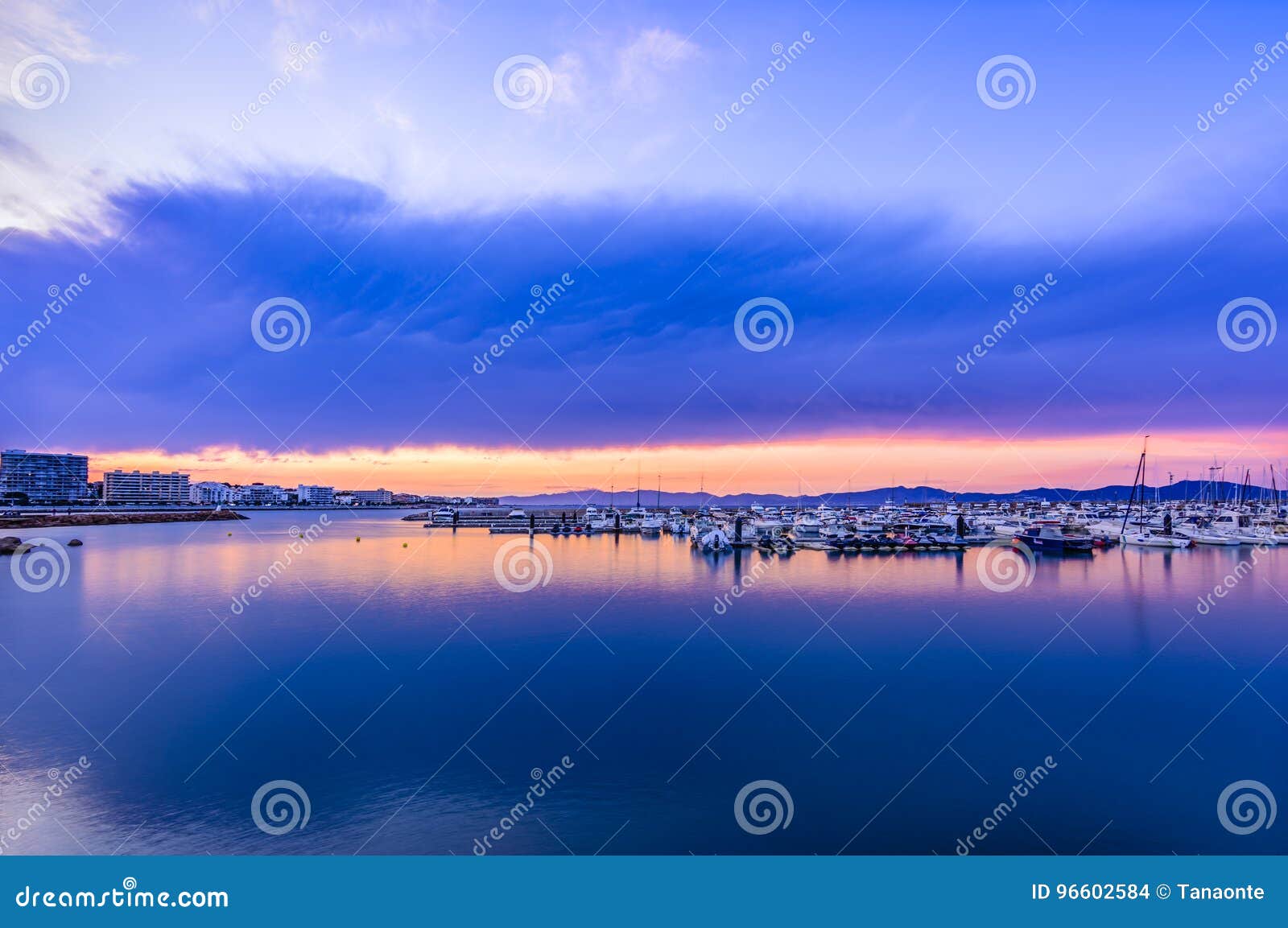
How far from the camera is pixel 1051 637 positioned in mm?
18750

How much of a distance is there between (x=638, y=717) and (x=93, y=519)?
83.7m

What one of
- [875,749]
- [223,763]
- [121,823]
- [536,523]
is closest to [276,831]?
[121,823]

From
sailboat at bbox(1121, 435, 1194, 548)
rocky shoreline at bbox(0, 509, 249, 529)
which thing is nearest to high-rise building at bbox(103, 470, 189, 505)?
rocky shoreline at bbox(0, 509, 249, 529)

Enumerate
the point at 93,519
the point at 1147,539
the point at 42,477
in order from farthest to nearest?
the point at 42,477 < the point at 93,519 < the point at 1147,539

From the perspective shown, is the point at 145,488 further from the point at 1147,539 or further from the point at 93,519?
the point at 1147,539

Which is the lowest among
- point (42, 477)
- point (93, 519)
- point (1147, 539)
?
point (1147, 539)

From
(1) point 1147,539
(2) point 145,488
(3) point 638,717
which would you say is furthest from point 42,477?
(1) point 1147,539

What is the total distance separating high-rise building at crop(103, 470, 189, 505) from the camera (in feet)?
396

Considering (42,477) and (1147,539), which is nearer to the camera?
(1147,539)

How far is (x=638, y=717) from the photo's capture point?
1212cm

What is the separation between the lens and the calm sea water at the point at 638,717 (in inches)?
324

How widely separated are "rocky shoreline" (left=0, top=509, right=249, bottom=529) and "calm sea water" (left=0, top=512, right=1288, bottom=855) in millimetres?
48878

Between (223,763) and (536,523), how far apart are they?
59992 mm

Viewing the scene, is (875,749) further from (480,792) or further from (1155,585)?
(1155,585)
